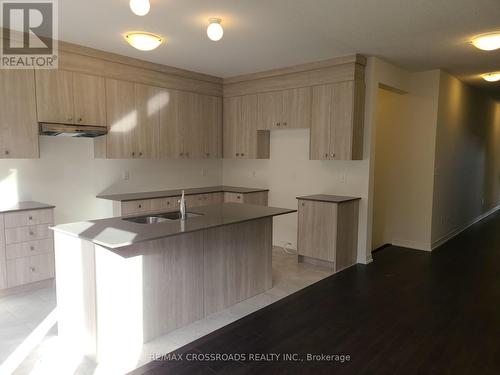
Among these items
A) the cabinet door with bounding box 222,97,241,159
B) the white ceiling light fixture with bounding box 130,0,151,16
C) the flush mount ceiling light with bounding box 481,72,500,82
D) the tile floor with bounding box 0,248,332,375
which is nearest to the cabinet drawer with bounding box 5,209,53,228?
the tile floor with bounding box 0,248,332,375

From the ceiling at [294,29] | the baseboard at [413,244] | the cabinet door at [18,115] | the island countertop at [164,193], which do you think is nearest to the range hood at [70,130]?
the cabinet door at [18,115]

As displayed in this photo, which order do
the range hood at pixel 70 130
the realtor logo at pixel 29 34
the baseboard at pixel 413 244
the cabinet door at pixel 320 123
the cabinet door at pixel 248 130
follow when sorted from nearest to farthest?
the realtor logo at pixel 29 34 → the range hood at pixel 70 130 → the cabinet door at pixel 320 123 → the baseboard at pixel 413 244 → the cabinet door at pixel 248 130

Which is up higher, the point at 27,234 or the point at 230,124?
the point at 230,124

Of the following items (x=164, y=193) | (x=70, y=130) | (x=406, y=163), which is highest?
(x=70, y=130)

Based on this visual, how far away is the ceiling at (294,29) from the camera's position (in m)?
3.00

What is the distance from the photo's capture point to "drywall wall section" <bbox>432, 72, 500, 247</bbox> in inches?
222

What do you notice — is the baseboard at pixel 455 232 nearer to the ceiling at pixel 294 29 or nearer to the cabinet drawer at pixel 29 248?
the ceiling at pixel 294 29

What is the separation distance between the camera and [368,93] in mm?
4680

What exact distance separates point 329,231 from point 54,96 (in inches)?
141

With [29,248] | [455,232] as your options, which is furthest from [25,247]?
[455,232]

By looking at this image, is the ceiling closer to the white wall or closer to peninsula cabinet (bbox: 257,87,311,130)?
peninsula cabinet (bbox: 257,87,311,130)

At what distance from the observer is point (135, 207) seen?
15.2 feet

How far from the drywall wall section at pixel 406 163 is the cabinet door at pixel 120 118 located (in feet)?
12.0

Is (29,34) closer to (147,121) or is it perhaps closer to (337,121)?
(147,121)
